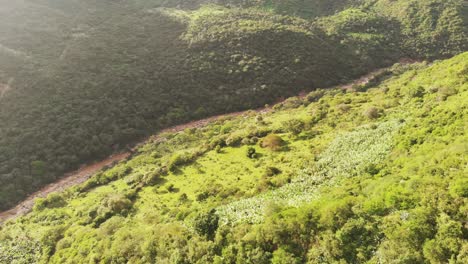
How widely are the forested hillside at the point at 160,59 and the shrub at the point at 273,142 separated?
1380 inches

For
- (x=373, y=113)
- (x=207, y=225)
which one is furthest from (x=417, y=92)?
(x=207, y=225)

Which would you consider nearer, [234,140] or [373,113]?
[373,113]

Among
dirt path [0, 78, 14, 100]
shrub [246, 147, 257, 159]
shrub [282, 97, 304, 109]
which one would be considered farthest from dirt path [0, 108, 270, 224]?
shrub [246, 147, 257, 159]

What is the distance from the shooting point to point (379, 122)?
144ft

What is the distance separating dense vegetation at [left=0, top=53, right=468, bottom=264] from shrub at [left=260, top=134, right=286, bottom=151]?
19 cm

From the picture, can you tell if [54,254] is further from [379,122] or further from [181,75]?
[181,75]

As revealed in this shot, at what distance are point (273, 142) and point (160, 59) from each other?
189 ft

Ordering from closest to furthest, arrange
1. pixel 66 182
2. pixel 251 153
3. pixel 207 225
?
pixel 207 225 → pixel 251 153 → pixel 66 182

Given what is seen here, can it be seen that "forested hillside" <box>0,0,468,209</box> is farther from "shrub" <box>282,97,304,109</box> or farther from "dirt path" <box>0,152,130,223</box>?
"shrub" <box>282,97,304,109</box>

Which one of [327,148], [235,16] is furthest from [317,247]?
[235,16]

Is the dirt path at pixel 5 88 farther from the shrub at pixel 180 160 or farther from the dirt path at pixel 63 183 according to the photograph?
the shrub at pixel 180 160

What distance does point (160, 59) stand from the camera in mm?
97000

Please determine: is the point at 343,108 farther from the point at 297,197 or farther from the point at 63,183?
the point at 63,183

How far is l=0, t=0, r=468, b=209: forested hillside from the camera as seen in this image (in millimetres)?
70562
